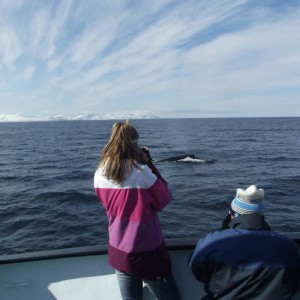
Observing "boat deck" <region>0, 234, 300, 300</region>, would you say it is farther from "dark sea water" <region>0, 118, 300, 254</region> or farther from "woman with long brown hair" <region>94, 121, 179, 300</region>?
"dark sea water" <region>0, 118, 300, 254</region>

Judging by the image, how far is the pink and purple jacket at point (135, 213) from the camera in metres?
3.12

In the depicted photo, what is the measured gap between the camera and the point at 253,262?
9.25ft

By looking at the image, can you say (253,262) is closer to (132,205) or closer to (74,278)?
(132,205)

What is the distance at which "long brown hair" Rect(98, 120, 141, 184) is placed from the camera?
3.12 m

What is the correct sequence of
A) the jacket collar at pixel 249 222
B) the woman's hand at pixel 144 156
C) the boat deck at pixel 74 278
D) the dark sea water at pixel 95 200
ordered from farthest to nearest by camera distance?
1. the dark sea water at pixel 95 200
2. the boat deck at pixel 74 278
3. the woman's hand at pixel 144 156
4. the jacket collar at pixel 249 222

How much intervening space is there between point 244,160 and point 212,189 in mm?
15552

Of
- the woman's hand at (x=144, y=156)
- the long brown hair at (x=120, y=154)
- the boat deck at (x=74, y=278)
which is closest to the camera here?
the long brown hair at (x=120, y=154)

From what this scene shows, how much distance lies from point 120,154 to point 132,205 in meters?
0.48

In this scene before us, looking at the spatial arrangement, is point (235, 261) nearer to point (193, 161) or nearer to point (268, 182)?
point (268, 182)

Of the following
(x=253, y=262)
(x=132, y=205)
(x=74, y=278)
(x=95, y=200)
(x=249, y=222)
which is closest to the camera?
(x=253, y=262)

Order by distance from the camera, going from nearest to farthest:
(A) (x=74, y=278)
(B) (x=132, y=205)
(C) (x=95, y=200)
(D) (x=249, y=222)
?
(D) (x=249, y=222) → (B) (x=132, y=205) → (A) (x=74, y=278) → (C) (x=95, y=200)

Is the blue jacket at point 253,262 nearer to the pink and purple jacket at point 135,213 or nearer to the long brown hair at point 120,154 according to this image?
the pink and purple jacket at point 135,213

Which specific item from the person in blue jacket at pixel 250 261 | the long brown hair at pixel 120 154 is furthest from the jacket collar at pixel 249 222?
the long brown hair at pixel 120 154

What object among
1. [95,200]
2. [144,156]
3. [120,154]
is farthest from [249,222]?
[95,200]
